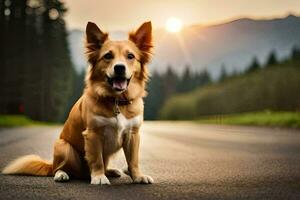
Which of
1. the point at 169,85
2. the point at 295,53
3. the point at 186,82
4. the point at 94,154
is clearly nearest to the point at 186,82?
the point at 186,82

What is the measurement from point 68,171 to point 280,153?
626 cm

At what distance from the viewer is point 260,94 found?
53.5 metres

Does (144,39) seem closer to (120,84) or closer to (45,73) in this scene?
(120,84)

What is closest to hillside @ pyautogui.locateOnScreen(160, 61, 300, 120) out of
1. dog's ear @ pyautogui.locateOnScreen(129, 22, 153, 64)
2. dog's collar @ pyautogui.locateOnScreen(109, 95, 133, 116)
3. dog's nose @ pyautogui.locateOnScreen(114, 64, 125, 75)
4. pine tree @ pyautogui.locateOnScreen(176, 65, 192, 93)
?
dog's ear @ pyautogui.locateOnScreen(129, 22, 153, 64)

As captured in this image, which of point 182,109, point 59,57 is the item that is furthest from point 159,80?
point 59,57

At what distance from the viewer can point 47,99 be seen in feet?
197

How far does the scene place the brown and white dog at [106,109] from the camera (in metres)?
7.19

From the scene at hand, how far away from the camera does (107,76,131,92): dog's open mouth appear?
23.7ft

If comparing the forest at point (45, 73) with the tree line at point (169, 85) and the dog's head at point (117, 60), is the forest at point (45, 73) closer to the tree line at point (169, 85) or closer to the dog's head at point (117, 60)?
the dog's head at point (117, 60)

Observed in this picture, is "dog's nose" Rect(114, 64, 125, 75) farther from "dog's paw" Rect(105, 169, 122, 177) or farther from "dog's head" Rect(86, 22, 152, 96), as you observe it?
"dog's paw" Rect(105, 169, 122, 177)

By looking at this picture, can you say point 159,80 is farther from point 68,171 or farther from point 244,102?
point 68,171

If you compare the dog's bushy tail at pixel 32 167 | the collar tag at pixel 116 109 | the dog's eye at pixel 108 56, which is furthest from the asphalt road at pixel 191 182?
the dog's eye at pixel 108 56

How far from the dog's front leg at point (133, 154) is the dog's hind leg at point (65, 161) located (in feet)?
2.01

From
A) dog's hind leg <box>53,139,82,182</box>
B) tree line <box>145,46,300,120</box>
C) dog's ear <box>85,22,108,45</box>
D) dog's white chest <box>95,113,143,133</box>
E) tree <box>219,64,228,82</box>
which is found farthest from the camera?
tree line <box>145,46,300,120</box>
